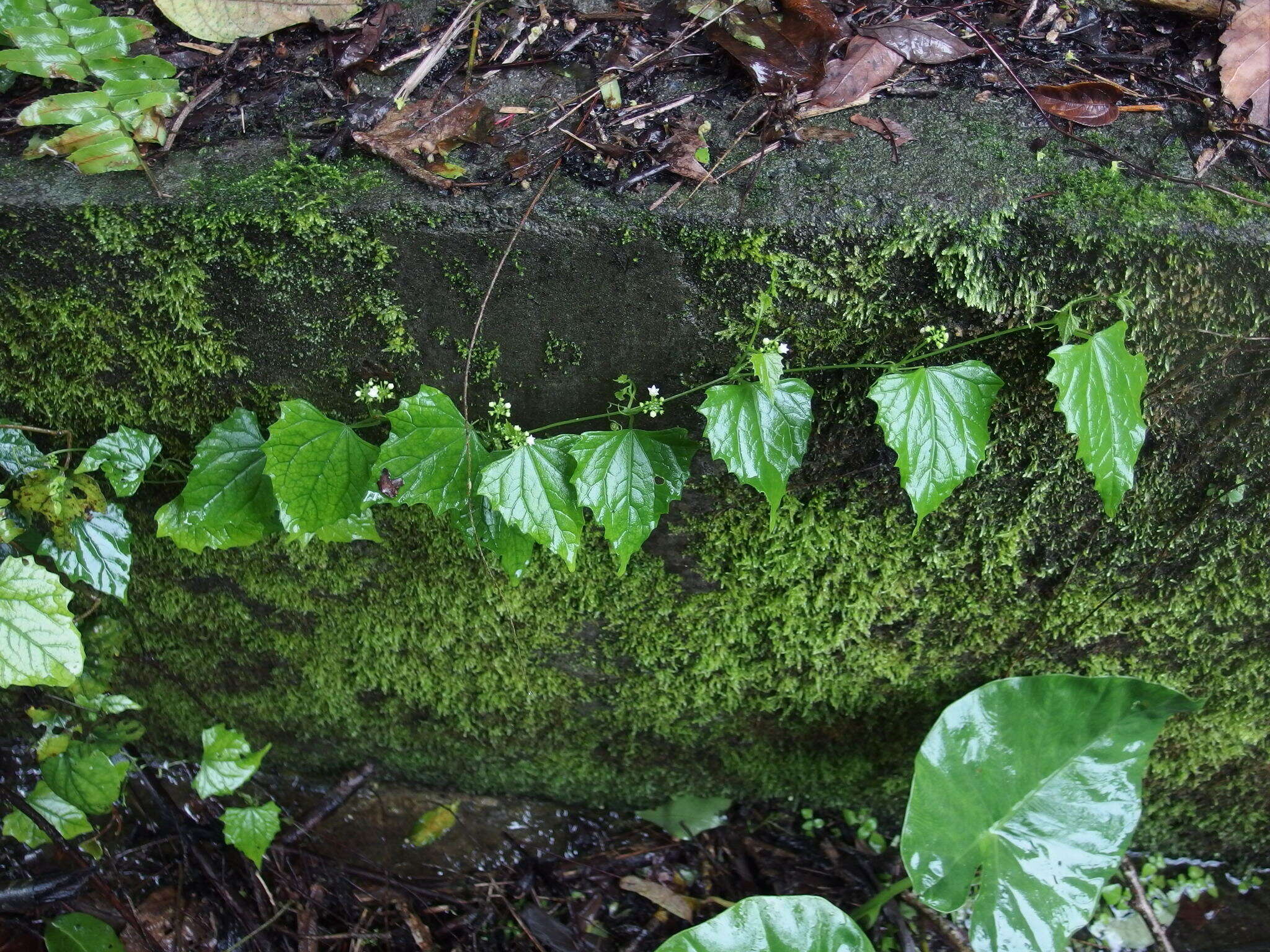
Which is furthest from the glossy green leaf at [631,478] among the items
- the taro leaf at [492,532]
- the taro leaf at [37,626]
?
the taro leaf at [37,626]

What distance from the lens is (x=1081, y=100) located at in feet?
4.56

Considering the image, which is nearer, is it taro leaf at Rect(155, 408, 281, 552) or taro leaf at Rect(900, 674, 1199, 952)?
taro leaf at Rect(155, 408, 281, 552)

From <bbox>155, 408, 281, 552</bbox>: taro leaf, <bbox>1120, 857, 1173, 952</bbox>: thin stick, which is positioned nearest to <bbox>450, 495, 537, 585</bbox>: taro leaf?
<bbox>155, 408, 281, 552</bbox>: taro leaf

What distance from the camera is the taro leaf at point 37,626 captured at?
138 cm

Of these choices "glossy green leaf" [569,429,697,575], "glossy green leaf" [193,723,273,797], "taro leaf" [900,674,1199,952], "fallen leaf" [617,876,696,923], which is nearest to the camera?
"glossy green leaf" [569,429,697,575]

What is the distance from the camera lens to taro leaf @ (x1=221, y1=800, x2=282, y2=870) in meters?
1.83

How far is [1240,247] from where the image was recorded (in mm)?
1214

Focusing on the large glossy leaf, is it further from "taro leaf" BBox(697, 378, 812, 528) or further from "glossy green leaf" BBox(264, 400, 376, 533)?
"glossy green leaf" BBox(264, 400, 376, 533)

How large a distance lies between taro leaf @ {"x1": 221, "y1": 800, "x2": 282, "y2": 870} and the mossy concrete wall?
0.85 ft

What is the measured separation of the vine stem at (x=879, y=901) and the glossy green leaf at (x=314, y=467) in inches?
51.4

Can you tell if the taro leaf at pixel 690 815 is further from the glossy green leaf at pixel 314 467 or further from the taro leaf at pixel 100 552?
the taro leaf at pixel 100 552

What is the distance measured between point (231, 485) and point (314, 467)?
22cm

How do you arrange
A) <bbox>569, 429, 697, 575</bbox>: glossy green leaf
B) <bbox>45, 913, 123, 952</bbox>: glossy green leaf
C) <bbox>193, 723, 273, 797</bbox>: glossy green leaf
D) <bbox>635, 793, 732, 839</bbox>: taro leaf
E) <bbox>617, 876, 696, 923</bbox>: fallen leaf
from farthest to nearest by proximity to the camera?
1. <bbox>635, 793, 732, 839</bbox>: taro leaf
2. <bbox>617, 876, 696, 923</bbox>: fallen leaf
3. <bbox>193, 723, 273, 797</bbox>: glossy green leaf
4. <bbox>45, 913, 123, 952</bbox>: glossy green leaf
5. <bbox>569, 429, 697, 575</bbox>: glossy green leaf

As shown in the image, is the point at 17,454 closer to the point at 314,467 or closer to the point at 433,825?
the point at 314,467
